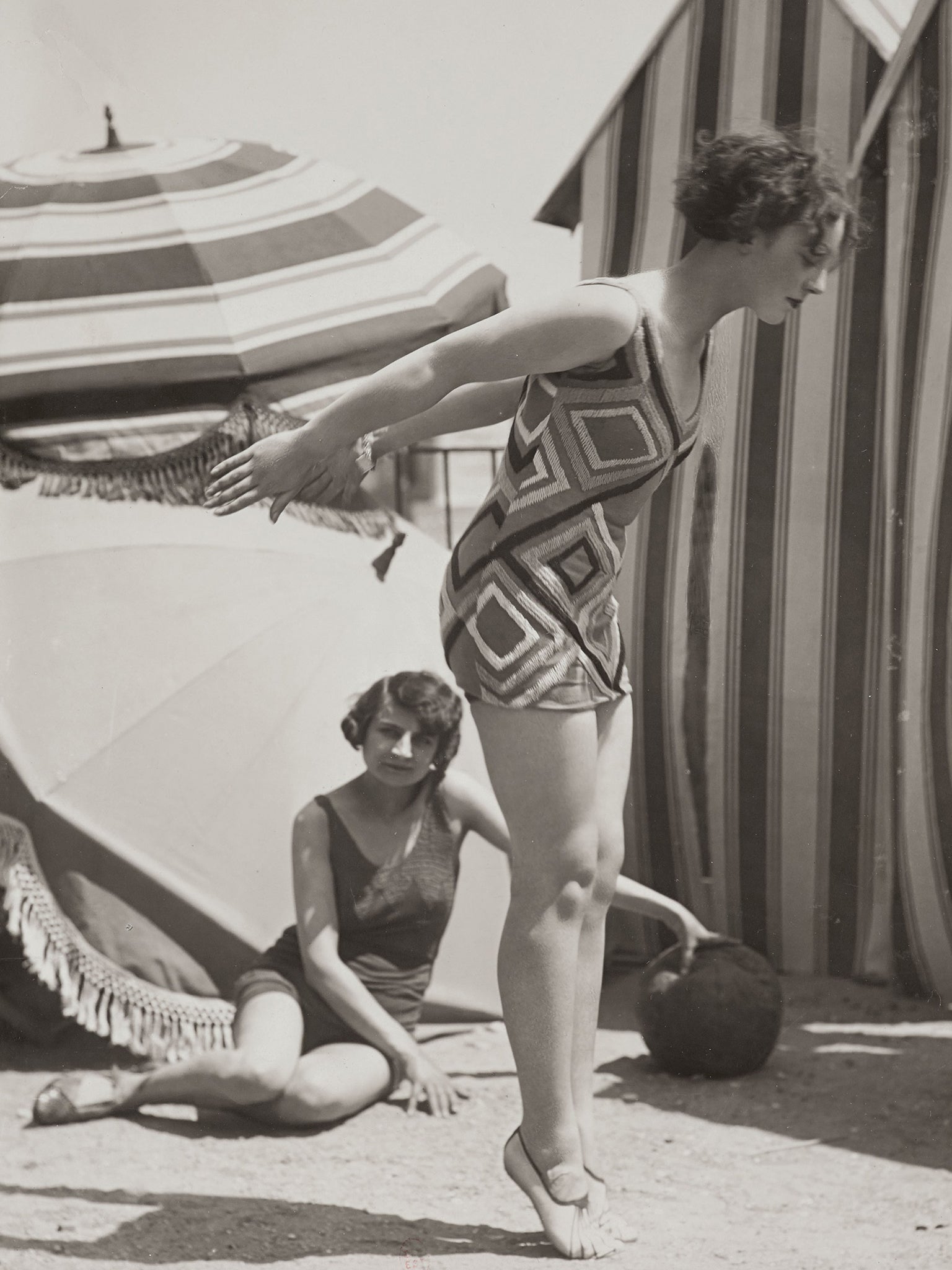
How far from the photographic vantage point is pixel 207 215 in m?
3.40

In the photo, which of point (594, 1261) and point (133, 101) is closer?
point (594, 1261)

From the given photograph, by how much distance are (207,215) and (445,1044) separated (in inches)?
81.0

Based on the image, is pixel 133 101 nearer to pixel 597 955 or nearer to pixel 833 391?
pixel 833 391

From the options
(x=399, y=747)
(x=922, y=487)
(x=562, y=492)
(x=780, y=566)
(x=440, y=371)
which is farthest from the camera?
(x=780, y=566)

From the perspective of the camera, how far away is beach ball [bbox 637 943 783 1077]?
309 cm

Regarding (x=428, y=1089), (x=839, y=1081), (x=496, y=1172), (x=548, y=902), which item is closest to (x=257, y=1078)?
(x=428, y=1089)

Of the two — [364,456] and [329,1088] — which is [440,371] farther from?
[329,1088]

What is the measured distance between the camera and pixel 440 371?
214 cm

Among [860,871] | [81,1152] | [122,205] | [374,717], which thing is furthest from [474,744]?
[122,205]

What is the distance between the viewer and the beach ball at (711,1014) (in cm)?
309

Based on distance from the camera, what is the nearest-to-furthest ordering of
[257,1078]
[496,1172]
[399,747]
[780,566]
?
[496,1172], [257,1078], [399,747], [780,566]

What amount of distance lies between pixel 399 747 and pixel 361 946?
0.46 meters

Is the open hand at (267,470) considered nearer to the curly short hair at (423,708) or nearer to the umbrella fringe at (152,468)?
the curly short hair at (423,708)

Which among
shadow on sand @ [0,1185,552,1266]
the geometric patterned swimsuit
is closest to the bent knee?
shadow on sand @ [0,1185,552,1266]
